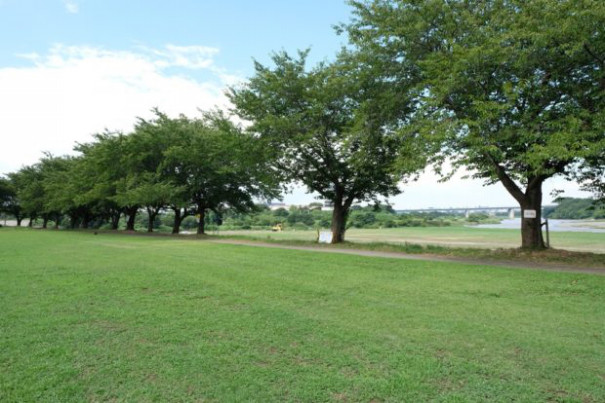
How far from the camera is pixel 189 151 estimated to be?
28812 millimetres

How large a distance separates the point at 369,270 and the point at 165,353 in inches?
291

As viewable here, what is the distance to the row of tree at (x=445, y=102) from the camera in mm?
11258

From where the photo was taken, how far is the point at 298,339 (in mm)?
4934

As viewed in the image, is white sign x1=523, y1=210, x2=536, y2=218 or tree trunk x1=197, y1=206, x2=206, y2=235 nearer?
white sign x1=523, y1=210, x2=536, y2=218

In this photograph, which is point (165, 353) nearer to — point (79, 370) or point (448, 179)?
point (79, 370)

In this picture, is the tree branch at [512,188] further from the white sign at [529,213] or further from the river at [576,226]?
the river at [576,226]

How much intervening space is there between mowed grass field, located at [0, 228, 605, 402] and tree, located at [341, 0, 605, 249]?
13.6 ft

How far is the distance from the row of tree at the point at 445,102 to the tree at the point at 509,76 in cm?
4

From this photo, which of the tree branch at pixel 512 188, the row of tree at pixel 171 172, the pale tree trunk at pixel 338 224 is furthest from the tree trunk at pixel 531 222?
the row of tree at pixel 171 172

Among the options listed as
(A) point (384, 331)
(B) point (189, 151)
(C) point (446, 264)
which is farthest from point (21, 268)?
(B) point (189, 151)

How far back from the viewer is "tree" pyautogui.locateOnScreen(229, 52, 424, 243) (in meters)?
16.5

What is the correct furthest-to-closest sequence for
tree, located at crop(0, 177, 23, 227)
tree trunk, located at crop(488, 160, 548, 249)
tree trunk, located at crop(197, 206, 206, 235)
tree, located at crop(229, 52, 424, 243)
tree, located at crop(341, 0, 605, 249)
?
tree, located at crop(0, 177, 23, 227)
tree trunk, located at crop(197, 206, 206, 235)
tree, located at crop(229, 52, 424, 243)
tree trunk, located at crop(488, 160, 548, 249)
tree, located at crop(341, 0, 605, 249)

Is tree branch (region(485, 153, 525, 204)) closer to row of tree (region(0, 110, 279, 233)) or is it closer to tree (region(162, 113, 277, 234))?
tree (region(162, 113, 277, 234))

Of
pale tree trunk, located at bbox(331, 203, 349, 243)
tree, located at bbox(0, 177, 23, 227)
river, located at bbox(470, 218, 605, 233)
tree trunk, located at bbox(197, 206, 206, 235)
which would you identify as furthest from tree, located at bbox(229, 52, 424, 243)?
tree, located at bbox(0, 177, 23, 227)
